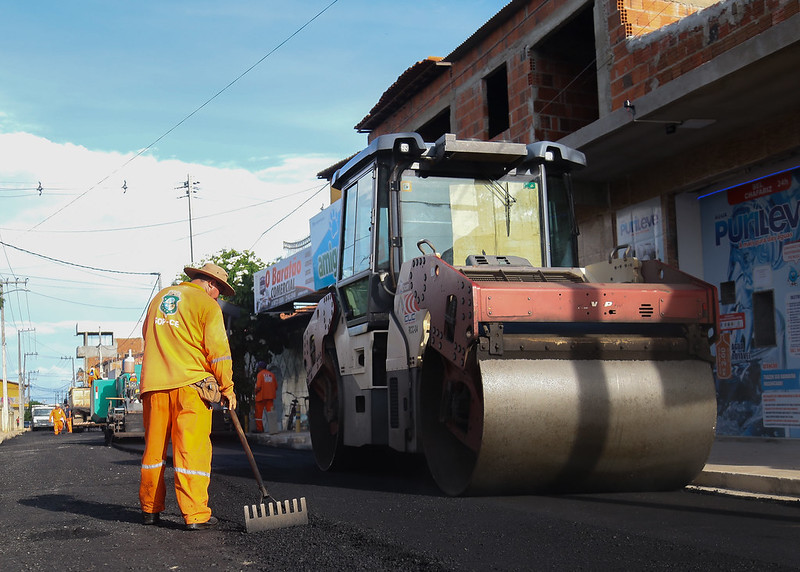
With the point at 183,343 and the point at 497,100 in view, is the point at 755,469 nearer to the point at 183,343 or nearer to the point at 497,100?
the point at 183,343

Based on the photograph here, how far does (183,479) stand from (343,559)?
151 cm

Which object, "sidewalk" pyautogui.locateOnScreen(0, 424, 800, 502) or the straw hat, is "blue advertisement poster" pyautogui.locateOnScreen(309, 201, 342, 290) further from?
the straw hat

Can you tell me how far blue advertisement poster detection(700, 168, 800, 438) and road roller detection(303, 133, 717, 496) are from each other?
3958 mm

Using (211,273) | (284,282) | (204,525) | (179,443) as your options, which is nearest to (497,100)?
(284,282)

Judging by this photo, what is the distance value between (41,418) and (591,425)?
62277 millimetres

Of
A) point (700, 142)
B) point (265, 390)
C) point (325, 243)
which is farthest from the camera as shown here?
point (325, 243)

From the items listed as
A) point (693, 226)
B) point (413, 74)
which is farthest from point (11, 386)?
point (693, 226)

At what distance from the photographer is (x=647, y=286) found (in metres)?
6.53

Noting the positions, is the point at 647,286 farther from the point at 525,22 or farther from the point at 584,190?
the point at 525,22

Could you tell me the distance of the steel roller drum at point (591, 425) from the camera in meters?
6.05

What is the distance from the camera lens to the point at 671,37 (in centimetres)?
1123

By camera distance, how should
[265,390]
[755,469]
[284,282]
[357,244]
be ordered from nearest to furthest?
[755,469], [357,244], [265,390], [284,282]

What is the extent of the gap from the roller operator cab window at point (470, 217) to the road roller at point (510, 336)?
1 centimetres

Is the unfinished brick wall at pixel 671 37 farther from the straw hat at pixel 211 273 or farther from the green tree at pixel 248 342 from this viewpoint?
the green tree at pixel 248 342
